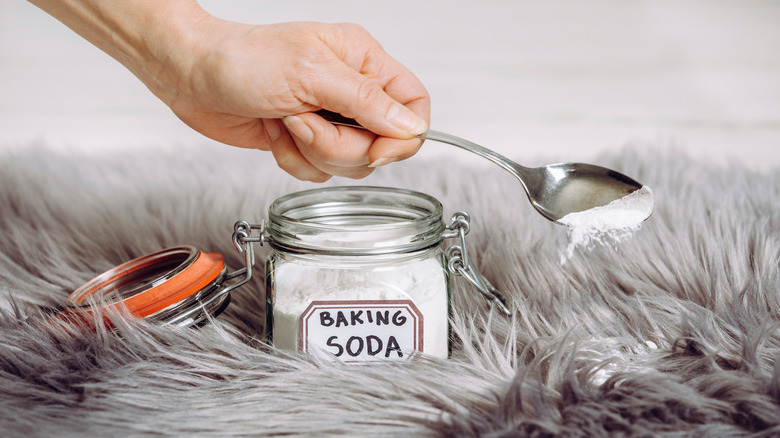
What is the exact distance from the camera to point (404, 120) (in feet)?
2.47

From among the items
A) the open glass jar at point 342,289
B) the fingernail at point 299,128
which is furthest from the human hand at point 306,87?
the open glass jar at point 342,289

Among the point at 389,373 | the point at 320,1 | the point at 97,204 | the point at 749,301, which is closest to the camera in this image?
the point at 389,373

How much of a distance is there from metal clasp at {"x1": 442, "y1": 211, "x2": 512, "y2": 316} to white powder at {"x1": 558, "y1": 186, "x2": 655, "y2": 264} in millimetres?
104

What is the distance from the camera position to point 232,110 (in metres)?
0.78

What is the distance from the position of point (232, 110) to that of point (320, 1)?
123cm

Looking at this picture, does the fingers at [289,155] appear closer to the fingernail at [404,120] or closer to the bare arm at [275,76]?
the bare arm at [275,76]

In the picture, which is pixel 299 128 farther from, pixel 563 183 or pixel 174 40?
pixel 563 183

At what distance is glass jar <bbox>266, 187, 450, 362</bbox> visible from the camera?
25.0 inches

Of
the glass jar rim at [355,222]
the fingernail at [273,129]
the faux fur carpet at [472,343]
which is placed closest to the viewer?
the faux fur carpet at [472,343]

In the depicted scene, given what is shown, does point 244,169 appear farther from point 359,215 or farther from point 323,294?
point 323,294

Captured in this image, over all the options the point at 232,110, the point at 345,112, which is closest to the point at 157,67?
the point at 232,110

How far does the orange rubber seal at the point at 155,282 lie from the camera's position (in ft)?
2.23

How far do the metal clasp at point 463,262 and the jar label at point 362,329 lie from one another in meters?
0.09

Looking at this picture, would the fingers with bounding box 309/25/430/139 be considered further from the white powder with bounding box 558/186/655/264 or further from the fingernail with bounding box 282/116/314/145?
the white powder with bounding box 558/186/655/264
